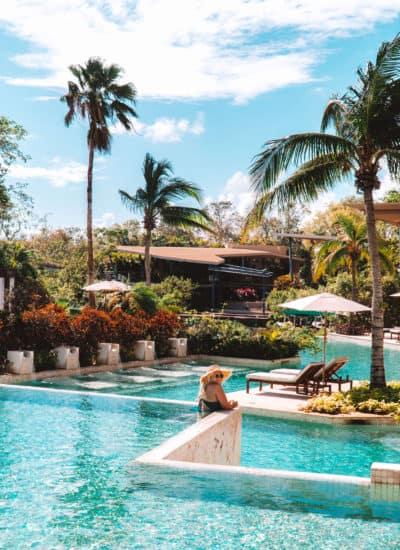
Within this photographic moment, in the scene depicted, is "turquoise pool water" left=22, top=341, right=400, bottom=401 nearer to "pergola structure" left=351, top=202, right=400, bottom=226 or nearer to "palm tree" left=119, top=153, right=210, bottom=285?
"pergola structure" left=351, top=202, right=400, bottom=226

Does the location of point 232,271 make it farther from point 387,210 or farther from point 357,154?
point 357,154

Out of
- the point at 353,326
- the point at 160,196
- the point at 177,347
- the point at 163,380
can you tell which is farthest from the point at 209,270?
the point at 163,380

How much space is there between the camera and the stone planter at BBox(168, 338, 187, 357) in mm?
21188

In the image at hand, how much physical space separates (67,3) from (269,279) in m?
34.3

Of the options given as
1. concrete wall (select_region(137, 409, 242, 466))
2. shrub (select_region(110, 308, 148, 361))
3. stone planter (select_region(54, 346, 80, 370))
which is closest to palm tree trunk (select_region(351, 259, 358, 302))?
shrub (select_region(110, 308, 148, 361))

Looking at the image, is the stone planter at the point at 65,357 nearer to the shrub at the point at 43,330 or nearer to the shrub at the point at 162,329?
the shrub at the point at 43,330

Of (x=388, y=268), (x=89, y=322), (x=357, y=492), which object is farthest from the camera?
(x=388, y=268)

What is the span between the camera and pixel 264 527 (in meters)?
6.06

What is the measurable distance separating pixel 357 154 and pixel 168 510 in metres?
8.60

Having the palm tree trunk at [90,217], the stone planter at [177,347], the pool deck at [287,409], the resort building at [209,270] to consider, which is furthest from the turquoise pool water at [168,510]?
the resort building at [209,270]

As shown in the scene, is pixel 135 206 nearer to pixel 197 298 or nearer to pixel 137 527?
pixel 197 298

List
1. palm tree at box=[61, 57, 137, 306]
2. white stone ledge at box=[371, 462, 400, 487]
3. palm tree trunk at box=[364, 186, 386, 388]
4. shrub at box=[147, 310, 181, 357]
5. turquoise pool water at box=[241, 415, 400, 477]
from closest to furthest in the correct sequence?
white stone ledge at box=[371, 462, 400, 487], turquoise pool water at box=[241, 415, 400, 477], palm tree trunk at box=[364, 186, 386, 388], shrub at box=[147, 310, 181, 357], palm tree at box=[61, 57, 137, 306]

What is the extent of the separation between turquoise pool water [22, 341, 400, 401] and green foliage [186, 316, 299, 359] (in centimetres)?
73

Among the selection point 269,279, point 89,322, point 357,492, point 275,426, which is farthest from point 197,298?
point 357,492
